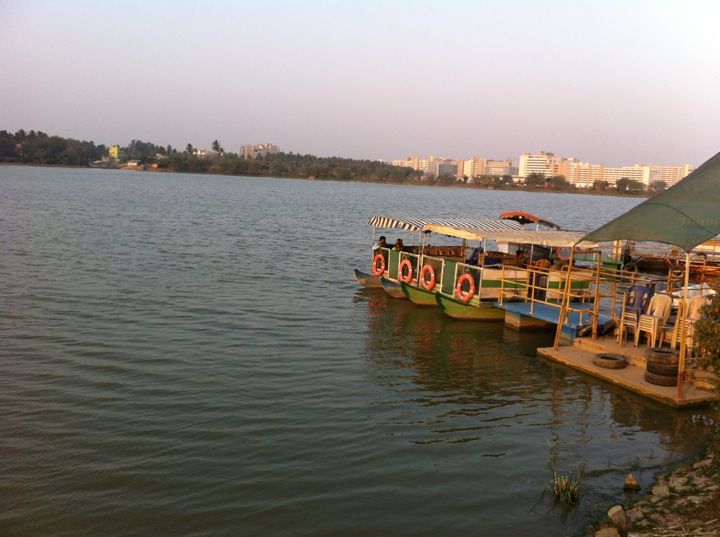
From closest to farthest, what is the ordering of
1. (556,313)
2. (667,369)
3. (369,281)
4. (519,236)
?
(667,369) < (556,313) < (519,236) < (369,281)

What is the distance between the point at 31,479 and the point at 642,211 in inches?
436

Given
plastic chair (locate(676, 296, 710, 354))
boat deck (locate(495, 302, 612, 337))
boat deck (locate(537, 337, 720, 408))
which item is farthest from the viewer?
boat deck (locate(495, 302, 612, 337))

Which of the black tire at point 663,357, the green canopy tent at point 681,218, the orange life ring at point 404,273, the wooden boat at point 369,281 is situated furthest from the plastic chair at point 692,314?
the wooden boat at point 369,281

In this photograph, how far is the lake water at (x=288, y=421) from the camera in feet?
26.8

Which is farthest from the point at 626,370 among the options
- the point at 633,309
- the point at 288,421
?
the point at 288,421

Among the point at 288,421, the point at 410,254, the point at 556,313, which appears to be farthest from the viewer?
the point at 410,254

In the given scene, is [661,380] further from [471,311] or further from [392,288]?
[392,288]

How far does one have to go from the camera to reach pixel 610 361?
43.0 feet

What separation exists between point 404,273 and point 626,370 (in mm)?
9155

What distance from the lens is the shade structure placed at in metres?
11.4

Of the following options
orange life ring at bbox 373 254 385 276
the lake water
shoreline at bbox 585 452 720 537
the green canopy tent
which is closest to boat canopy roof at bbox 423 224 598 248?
the lake water

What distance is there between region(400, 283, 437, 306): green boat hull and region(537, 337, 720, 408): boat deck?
5918 mm

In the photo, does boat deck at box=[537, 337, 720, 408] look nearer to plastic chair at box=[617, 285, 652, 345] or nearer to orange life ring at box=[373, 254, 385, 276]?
plastic chair at box=[617, 285, 652, 345]

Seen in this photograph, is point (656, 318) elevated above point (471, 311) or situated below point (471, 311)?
above
